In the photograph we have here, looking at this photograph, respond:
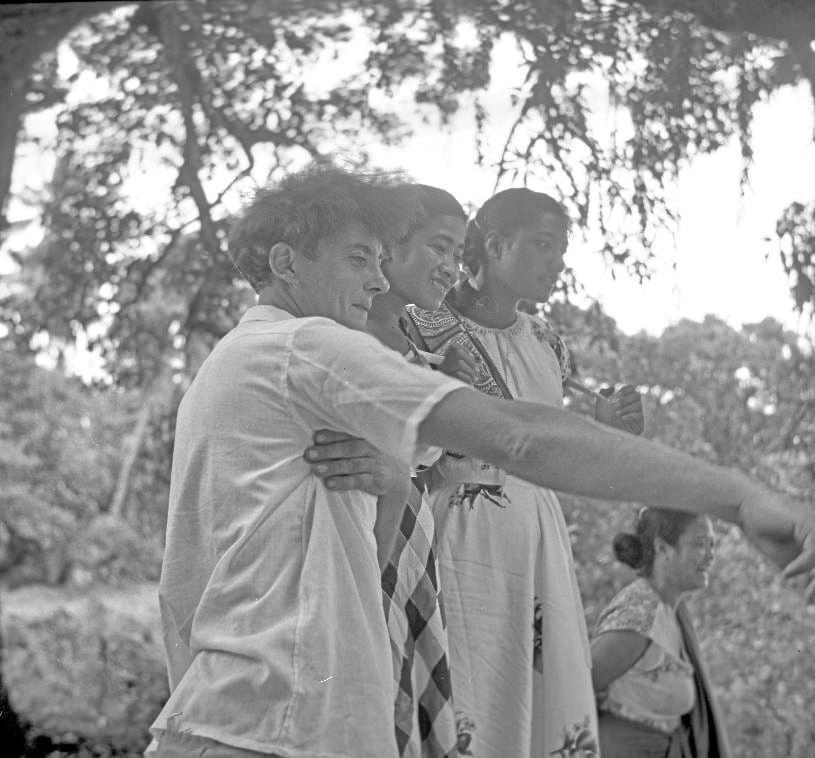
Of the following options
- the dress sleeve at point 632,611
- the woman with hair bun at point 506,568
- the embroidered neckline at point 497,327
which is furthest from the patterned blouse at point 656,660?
the embroidered neckline at point 497,327

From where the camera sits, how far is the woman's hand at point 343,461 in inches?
36.9

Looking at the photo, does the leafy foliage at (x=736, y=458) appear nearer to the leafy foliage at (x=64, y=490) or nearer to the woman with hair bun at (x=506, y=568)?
the woman with hair bun at (x=506, y=568)

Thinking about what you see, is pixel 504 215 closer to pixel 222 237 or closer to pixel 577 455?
pixel 222 237

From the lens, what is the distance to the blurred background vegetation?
1.87 metres

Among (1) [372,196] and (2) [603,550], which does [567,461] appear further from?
(2) [603,550]

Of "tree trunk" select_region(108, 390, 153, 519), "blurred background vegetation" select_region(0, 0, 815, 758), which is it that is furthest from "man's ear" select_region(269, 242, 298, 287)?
"tree trunk" select_region(108, 390, 153, 519)

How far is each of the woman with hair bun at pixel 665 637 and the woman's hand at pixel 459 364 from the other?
37 centimetres

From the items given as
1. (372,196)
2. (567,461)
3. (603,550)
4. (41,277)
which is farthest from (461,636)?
(41,277)

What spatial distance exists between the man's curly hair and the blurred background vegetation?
68 cm

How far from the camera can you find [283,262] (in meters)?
1.09

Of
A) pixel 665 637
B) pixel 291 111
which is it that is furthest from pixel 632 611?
pixel 291 111

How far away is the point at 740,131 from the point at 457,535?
2.89ft

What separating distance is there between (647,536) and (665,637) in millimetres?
147

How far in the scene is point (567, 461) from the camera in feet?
2.68
